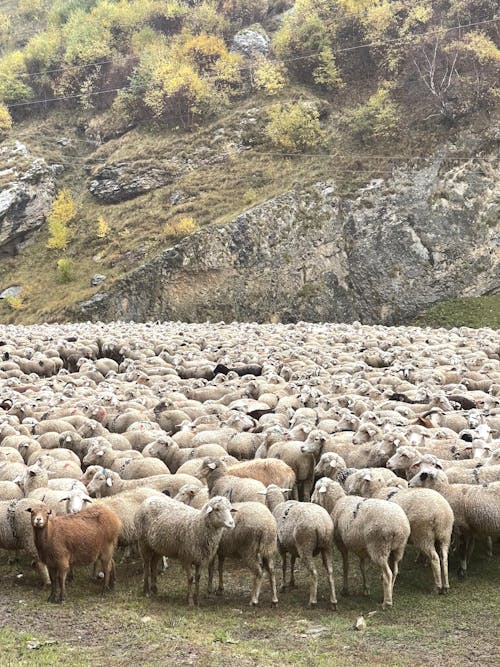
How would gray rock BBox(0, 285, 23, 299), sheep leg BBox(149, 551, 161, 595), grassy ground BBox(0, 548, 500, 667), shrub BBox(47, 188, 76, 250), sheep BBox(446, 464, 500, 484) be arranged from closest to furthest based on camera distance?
grassy ground BBox(0, 548, 500, 667), sheep leg BBox(149, 551, 161, 595), sheep BBox(446, 464, 500, 484), gray rock BBox(0, 285, 23, 299), shrub BBox(47, 188, 76, 250)

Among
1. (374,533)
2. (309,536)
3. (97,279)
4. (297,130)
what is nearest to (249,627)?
(309,536)

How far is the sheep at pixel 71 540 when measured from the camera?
9297 mm

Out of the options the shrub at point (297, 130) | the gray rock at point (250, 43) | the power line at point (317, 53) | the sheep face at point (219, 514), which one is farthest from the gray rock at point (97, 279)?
the sheep face at point (219, 514)

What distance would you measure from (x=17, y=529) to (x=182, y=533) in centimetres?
255

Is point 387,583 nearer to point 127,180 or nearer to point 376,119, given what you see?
point 376,119

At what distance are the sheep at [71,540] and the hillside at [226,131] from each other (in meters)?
42.8

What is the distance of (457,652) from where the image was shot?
7559 millimetres

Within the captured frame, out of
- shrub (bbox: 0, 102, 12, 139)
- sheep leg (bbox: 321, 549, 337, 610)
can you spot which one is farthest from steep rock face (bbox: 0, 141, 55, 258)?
sheep leg (bbox: 321, 549, 337, 610)

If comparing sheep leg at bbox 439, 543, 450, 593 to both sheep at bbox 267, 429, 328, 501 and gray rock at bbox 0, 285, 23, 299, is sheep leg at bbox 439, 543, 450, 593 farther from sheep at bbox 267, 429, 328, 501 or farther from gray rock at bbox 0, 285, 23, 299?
gray rock at bbox 0, 285, 23, 299

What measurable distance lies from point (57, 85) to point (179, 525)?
91693 millimetres

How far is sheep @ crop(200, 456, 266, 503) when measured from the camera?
10.7m

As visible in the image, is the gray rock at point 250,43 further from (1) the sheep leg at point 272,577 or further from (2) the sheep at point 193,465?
(1) the sheep leg at point 272,577

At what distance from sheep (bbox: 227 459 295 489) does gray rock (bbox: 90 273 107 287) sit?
156 feet

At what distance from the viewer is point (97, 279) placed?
58.3 meters
